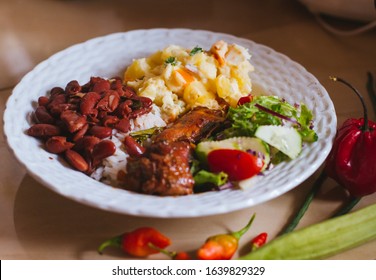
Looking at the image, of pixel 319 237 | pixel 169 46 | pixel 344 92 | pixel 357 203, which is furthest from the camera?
pixel 344 92

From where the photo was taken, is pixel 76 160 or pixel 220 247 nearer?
pixel 220 247

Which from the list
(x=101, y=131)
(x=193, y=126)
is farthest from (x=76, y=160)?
(x=193, y=126)

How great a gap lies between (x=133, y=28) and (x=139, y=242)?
3115 millimetres

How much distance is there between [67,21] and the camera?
5.50 metres

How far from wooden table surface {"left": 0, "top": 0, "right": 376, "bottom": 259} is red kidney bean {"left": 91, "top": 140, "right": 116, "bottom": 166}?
0.95 feet

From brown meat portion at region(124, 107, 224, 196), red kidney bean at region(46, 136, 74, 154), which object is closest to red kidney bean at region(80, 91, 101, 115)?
red kidney bean at region(46, 136, 74, 154)

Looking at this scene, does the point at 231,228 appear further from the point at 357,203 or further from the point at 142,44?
the point at 142,44

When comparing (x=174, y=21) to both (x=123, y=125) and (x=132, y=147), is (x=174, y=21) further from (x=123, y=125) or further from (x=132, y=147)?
(x=132, y=147)

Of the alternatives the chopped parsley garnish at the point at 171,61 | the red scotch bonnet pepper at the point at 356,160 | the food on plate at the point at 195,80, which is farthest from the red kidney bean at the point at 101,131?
the red scotch bonnet pepper at the point at 356,160

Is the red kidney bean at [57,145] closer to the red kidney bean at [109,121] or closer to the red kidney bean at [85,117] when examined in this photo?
the red kidney bean at [85,117]

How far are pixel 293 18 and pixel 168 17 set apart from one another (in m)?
1.27

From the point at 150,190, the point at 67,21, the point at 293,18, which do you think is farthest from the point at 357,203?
the point at 67,21

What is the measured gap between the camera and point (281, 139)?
122 inches

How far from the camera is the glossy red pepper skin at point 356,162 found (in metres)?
3.09
